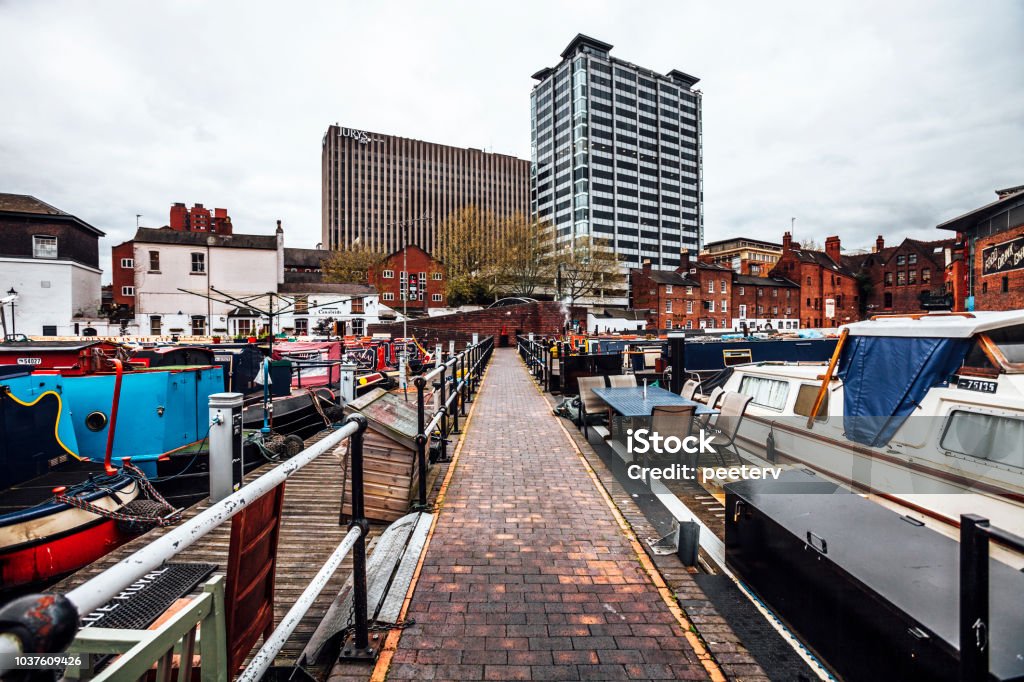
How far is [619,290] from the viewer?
240 feet

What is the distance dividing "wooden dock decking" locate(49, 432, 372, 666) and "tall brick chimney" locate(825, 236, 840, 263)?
257ft

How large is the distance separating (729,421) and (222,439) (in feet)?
21.4

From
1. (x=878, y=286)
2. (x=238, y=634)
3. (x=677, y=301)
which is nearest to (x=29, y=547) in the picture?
(x=238, y=634)

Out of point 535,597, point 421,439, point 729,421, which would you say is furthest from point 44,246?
point 535,597

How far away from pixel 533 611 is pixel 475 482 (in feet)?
9.27

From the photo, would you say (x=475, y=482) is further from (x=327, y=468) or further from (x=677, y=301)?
(x=677, y=301)

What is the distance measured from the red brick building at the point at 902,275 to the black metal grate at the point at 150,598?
7252 centimetres

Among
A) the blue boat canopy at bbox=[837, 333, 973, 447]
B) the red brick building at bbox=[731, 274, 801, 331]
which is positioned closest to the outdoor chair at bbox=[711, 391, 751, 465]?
the blue boat canopy at bbox=[837, 333, 973, 447]

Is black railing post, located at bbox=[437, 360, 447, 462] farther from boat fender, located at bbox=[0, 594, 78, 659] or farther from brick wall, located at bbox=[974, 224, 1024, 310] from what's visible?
brick wall, located at bbox=[974, 224, 1024, 310]

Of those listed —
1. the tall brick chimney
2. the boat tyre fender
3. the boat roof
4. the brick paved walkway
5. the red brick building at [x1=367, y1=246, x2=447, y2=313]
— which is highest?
the tall brick chimney

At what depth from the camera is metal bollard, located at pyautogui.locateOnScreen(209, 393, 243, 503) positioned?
504 cm

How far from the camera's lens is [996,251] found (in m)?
24.5

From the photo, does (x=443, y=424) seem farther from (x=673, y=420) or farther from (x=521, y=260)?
(x=521, y=260)

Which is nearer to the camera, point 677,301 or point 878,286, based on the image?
point 677,301
